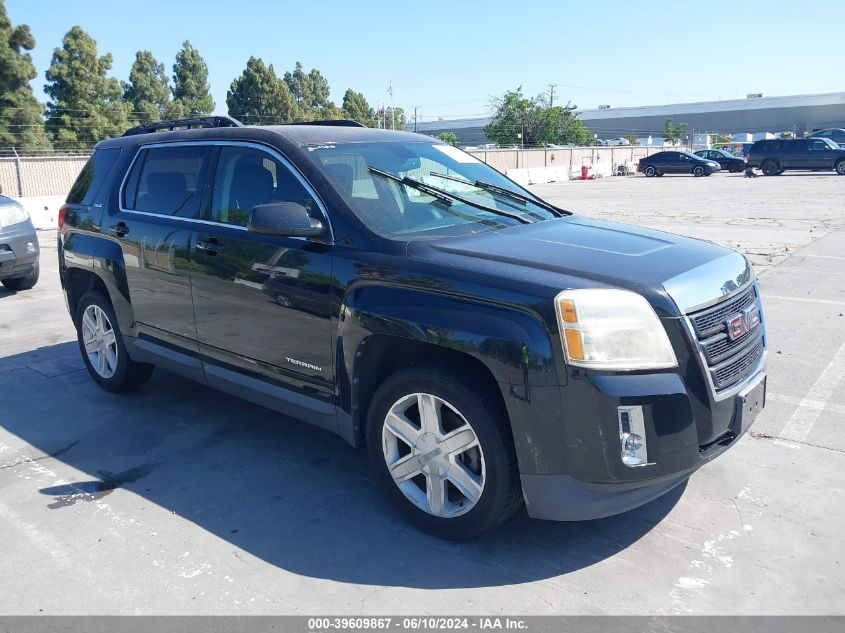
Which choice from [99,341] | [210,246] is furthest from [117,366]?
[210,246]

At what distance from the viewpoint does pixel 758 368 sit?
357 cm

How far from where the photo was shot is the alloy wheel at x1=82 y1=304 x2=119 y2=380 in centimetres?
555

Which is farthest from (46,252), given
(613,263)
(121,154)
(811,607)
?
(811,607)

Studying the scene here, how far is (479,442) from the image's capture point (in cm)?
322

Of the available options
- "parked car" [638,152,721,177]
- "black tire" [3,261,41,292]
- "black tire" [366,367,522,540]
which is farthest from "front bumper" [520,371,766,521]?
"parked car" [638,152,721,177]

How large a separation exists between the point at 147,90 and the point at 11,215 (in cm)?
4896

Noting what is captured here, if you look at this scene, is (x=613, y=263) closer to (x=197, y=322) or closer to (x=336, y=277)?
(x=336, y=277)

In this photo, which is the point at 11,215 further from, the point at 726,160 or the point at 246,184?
the point at 726,160

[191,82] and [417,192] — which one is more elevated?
[191,82]

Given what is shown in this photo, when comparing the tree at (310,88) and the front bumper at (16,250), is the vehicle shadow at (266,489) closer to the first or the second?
the front bumper at (16,250)

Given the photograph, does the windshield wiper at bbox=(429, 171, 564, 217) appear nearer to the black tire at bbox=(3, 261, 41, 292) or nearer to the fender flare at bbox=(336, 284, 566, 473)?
the fender flare at bbox=(336, 284, 566, 473)

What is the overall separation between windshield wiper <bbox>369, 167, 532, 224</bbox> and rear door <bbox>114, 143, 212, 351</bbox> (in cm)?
124

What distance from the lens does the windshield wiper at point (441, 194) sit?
414 centimetres

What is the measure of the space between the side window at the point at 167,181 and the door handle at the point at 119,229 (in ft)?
0.46
